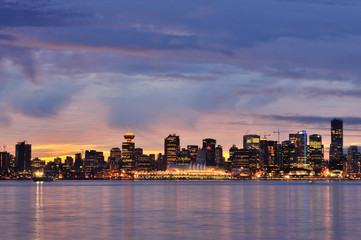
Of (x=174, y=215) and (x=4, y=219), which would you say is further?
(x=174, y=215)

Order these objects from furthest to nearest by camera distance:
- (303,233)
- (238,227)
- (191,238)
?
(238,227), (303,233), (191,238)

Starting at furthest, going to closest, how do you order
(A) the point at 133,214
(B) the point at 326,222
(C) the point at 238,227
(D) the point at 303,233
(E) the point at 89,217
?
(A) the point at 133,214, (E) the point at 89,217, (B) the point at 326,222, (C) the point at 238,227, (D) the point at 303,233

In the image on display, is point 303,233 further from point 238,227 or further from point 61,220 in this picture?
point 61,220

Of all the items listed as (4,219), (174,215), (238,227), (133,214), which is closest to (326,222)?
(238,227)

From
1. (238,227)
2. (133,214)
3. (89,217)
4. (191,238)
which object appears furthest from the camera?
(133,214)

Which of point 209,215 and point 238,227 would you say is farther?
point 209,215

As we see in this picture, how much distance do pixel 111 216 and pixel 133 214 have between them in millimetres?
5135

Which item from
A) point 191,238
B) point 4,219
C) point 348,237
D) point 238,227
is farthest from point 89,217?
point 348,237

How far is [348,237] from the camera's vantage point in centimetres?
5606

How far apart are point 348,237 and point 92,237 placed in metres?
24.7

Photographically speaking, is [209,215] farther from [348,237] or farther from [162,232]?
[348,237]

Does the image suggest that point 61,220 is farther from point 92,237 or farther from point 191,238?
point 191,238

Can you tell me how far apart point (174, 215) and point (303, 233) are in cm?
2746

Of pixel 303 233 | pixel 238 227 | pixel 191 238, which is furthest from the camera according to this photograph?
pixel 238 227
